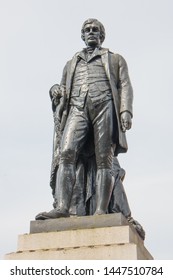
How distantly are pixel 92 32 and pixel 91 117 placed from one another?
171 centimetres

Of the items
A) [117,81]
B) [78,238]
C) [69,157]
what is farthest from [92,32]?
[78,238]

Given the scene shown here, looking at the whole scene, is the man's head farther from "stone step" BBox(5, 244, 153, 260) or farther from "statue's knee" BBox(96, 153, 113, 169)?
"stone step" BBox(5, 244, 153, 260)

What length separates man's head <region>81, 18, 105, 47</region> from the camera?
11.4 m

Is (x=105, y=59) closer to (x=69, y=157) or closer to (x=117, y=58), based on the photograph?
(x=117, y=58)

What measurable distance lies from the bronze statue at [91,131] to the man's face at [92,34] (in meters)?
0.02

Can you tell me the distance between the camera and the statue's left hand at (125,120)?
10.6 meters

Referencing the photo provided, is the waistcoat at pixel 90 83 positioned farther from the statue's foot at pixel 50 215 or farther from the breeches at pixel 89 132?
the statue's foot at pixel 50 215

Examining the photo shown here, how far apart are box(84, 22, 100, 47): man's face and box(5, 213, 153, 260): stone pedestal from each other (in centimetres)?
344

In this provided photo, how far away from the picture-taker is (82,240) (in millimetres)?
9250

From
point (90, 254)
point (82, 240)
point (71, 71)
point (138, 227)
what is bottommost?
point (90, 254)

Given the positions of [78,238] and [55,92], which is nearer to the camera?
[78,238]

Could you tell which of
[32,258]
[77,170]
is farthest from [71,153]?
[32,258]

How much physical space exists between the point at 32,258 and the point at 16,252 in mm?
338
